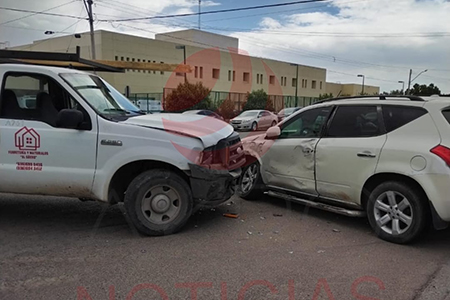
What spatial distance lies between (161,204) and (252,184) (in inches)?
80.8

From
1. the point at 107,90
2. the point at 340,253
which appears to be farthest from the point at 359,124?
A: the point at 107,90

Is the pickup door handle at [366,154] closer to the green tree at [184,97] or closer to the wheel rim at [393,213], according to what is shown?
the wheel rim at [393,213]

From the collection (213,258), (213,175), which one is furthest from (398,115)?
(213,258)

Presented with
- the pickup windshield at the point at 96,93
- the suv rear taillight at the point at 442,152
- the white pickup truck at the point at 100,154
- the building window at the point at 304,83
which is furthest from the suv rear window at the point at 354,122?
the building window at the point at 304,83

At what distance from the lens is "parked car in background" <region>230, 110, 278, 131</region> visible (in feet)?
79.3

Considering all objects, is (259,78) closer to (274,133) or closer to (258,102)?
(274,133)

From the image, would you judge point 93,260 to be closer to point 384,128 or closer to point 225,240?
point 225,240

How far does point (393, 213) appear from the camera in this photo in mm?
4551

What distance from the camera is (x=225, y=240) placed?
4.69 m

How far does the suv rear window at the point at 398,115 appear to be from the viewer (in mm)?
4582

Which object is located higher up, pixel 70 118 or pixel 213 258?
pixel 70 118

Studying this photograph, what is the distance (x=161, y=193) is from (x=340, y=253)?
2.26 meters

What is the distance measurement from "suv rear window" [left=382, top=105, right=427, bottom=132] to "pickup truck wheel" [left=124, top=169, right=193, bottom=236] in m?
2.66

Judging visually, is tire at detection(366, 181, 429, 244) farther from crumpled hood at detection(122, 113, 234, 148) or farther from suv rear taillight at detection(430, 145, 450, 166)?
crumpled hood at detection(122, 113, 234, 148)
